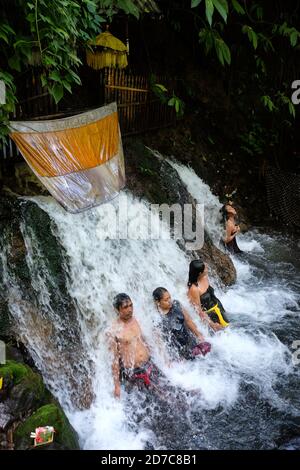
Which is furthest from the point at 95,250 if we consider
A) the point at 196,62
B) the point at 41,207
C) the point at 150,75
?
the point at 196,62

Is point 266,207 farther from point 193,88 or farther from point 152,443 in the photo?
point 152,443

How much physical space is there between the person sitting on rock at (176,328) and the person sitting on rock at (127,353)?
451 mm

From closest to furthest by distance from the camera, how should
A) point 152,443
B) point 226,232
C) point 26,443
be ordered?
point 26,443, point 152,443, point 226,232

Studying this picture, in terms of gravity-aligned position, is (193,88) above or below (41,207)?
above

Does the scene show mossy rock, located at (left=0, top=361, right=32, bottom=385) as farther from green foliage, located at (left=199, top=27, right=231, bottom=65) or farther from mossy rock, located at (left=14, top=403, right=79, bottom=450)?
green foliage, located at (left=199, top=27, right=231, bottom=65)

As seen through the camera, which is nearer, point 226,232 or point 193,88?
point 226,232

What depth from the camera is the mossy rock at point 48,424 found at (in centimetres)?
330

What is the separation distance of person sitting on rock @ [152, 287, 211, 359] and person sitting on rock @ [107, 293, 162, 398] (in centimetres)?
45

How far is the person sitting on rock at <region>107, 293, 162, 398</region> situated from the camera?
4.53 m

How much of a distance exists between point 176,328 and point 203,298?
0.70 metres

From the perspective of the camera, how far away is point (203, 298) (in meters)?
5.46

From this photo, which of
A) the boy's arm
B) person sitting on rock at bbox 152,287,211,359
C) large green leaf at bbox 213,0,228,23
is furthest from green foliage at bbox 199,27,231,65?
the boy's arm
